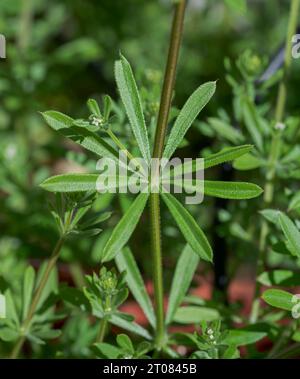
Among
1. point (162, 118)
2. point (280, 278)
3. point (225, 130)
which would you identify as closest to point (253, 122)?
point (225, 130)

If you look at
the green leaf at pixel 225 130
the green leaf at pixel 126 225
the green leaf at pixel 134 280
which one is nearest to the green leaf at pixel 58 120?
the green leaf at pixel 126 225

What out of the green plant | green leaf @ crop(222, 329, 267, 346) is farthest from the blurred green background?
green leaf @ crop(222, 329, 267, 346)

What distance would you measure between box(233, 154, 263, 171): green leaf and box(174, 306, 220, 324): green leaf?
19 centimetres

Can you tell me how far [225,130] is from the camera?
927 mm

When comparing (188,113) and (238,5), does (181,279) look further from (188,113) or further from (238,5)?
(238,5)

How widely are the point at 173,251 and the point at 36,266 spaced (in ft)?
1.21

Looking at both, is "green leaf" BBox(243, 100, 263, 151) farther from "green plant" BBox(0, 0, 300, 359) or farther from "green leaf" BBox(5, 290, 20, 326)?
"green leaf" BBox(5, 290, 20, 326)

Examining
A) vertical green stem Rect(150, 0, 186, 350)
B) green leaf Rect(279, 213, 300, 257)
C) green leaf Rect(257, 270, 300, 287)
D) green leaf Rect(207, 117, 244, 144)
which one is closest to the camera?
vertical green stem Rect(150, 0, 186, 350)

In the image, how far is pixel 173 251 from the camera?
115cm

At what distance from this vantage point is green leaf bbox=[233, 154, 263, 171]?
2.75 ft

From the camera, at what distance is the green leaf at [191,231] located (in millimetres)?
644

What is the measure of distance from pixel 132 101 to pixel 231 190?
0.43ft
